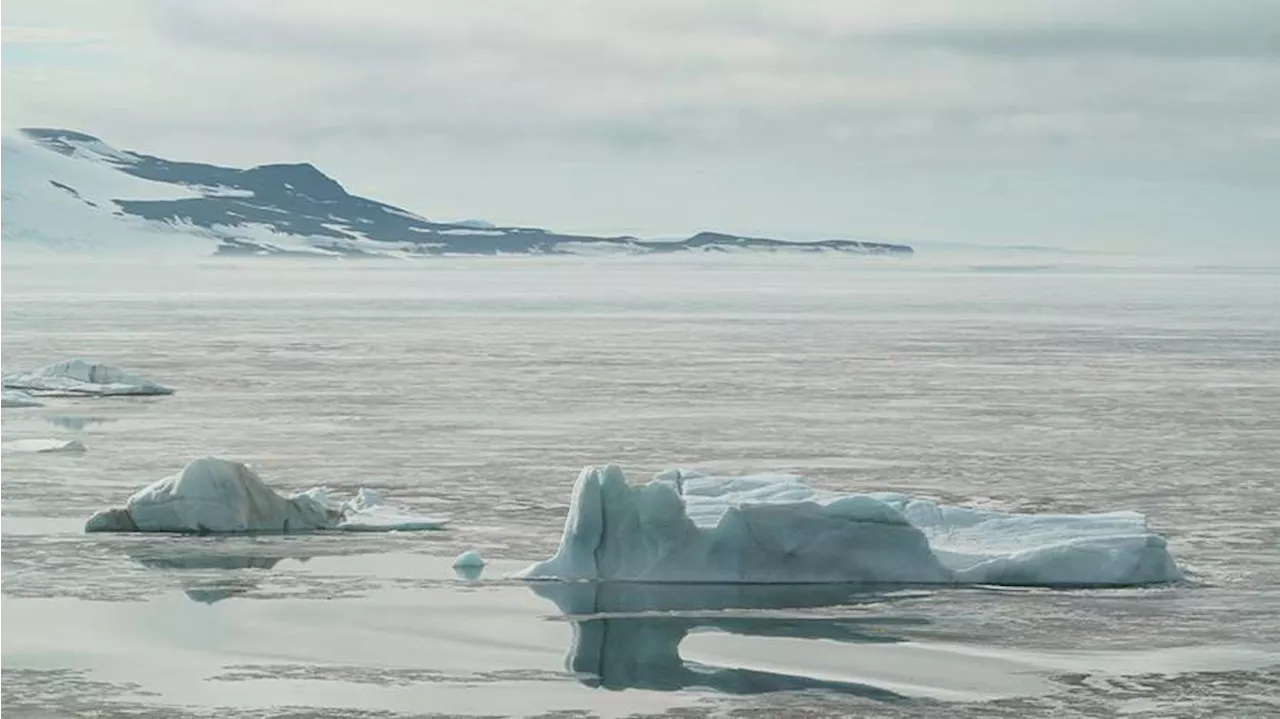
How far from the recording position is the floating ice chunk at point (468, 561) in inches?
632

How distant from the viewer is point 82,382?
3347 centimetres

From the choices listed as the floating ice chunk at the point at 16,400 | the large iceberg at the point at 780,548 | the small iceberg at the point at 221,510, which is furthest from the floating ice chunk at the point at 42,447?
the large iceberg at the point at 780,548

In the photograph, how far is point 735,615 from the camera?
14367mm

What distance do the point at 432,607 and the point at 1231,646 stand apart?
5306 millimetres

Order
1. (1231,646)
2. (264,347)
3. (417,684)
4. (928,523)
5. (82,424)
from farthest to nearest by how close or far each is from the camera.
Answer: (264,347) → (82,424) → (928,523) → (1231,646) → (417,684)

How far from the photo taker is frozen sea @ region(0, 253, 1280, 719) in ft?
39.5

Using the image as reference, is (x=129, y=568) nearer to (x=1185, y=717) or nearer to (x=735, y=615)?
(x=735, y=615)

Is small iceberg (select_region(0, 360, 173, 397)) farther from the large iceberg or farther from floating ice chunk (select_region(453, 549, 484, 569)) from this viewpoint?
the large iceberg

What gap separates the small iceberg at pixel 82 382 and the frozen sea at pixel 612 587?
3.27 ft

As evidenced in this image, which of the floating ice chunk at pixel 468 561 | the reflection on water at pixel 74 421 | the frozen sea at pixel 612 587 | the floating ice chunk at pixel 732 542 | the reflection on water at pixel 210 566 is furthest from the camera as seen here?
the reflection on water at pixel 74 421

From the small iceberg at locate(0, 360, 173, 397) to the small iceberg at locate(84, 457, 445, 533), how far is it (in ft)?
49.1

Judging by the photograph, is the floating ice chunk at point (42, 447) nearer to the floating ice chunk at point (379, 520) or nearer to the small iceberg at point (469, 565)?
the floating ice chunk at point (379, 520)

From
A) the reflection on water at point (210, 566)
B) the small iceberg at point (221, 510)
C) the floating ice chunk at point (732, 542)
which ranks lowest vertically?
the reflection on water at point (210, 566)

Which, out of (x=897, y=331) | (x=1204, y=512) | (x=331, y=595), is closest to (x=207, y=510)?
(x=331, y=595)
